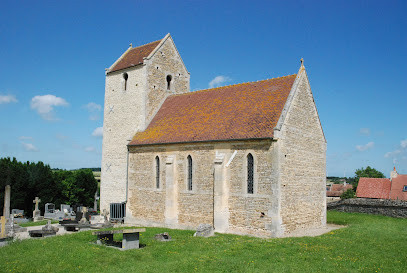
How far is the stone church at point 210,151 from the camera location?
1888cm

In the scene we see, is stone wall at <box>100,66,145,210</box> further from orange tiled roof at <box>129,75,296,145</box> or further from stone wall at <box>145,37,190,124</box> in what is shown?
orange tiled roof at <box>129,75,296,145</box>

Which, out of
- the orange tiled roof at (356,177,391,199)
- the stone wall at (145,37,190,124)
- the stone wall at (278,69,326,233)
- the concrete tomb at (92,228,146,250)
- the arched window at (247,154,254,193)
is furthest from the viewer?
the orange tiled roof at (356,177,391,199)

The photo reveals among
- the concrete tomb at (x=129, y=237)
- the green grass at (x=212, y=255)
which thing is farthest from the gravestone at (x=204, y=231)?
the concrete tomb at (x=129, y=237)

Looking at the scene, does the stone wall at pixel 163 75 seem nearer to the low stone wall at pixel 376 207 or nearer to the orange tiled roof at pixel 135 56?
the orange tiled roof at pixel 135 56

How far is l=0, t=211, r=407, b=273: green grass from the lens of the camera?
37.6ft

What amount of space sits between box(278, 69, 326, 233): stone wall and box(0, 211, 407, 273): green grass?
11.1ft

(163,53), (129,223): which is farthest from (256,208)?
(163,53)

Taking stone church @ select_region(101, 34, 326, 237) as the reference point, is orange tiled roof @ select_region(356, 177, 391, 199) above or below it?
below

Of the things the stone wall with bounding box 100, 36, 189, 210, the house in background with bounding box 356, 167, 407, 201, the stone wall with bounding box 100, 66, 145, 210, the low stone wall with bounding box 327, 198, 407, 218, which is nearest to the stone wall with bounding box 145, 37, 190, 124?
the stone wall with bounding box 100, 36, 189, 210

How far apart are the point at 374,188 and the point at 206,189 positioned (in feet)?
99.8

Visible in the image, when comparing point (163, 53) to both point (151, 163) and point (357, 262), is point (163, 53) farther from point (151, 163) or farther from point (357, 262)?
point (357, 262)

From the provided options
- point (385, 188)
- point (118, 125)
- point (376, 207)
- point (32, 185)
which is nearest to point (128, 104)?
point (118, 125)

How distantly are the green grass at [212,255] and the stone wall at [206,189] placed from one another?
2408mm

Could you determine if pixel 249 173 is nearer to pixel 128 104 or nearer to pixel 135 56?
pixel 128 104
